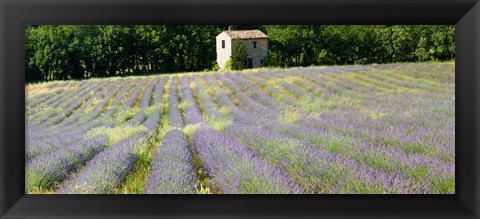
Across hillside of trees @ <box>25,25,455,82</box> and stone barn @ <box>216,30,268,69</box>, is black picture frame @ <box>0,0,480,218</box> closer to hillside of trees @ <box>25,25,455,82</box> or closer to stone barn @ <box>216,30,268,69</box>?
hillside of trees @ <box>25,25,455,82</box>

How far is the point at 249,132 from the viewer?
3.19m

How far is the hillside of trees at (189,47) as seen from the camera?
306cm

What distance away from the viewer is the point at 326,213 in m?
2.67

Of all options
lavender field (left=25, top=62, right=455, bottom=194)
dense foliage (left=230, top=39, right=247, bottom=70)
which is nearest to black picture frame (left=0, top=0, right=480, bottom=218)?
lavender field (left=25, top=62, right=455, bottom=194)

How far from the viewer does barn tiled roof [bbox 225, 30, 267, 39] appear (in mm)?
3123
